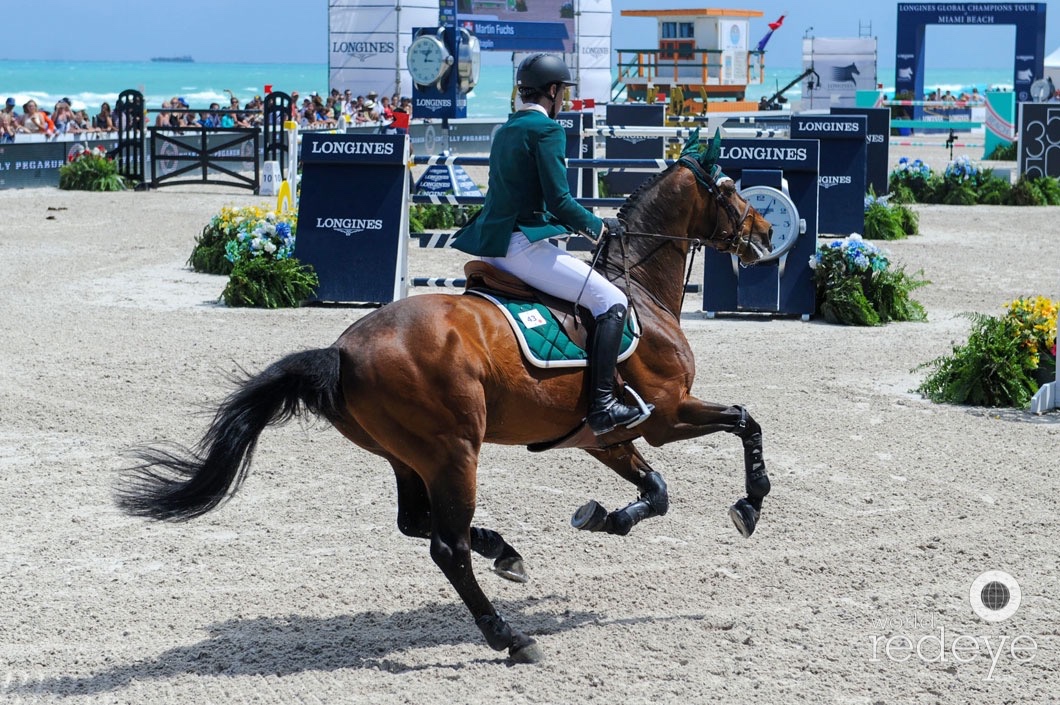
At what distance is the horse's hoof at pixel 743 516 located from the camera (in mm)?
5477

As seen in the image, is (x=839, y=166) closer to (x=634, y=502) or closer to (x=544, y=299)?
(x=634, y=502)

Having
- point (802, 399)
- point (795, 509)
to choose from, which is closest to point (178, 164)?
point (802, 399)

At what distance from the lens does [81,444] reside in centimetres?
783

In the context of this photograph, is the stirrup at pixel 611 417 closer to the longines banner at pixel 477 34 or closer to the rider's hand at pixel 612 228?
the rider's hand at pixel 612 228

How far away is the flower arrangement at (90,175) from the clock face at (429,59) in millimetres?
6172

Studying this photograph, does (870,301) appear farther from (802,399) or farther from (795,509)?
(795,509)

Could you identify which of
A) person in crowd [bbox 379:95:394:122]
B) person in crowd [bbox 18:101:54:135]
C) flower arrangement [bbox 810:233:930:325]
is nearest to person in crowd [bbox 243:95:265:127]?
person in crowd [bbox 379:95:394:122]

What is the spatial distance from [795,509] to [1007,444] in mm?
2087

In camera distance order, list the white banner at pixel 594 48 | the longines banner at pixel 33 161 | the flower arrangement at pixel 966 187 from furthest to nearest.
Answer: the white banner at pixel 594 48
the longines banner at pixel 33 161
the flower arrangement at pixel 966 187

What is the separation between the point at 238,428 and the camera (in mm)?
4836

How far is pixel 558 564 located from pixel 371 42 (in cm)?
3267

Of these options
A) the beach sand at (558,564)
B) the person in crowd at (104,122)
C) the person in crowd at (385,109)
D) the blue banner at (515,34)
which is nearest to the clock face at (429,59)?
the person in crowd at (385,109)

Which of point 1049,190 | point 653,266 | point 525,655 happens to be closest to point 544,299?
point 653,266

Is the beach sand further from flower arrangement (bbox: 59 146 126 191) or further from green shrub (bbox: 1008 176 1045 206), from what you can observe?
flower arrangement (bbox: 59 146 126 191)
